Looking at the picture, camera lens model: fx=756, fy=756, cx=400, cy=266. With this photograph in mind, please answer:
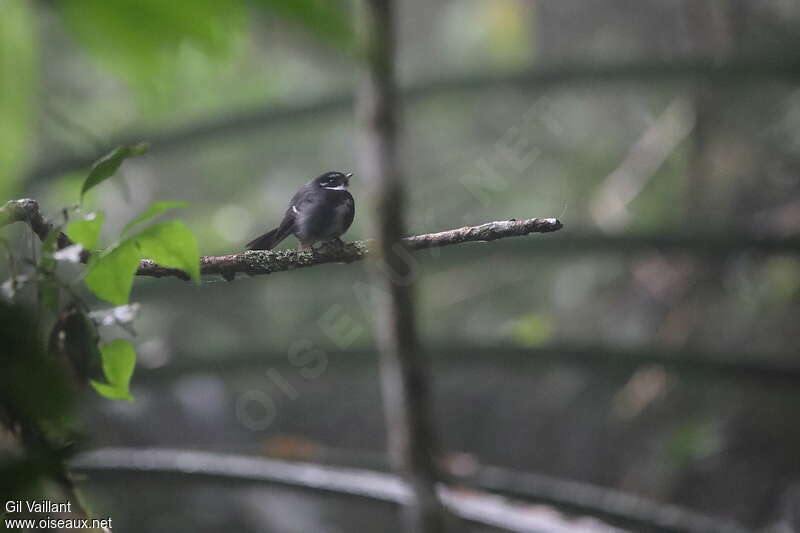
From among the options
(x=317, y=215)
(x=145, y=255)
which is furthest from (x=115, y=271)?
(x=317, y=215)

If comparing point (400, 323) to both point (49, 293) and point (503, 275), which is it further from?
point (503, 275)

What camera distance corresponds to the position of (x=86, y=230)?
0.47 meters

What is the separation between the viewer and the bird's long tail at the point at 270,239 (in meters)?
0.53

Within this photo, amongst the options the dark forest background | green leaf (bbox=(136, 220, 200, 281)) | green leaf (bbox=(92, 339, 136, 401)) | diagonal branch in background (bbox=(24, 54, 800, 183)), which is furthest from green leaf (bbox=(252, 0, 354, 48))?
diagonal branch in background (bbox=(24, 54, 800, 183))

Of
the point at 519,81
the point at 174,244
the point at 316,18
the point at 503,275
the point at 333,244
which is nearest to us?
the point at 316,18

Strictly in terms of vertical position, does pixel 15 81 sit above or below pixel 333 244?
below

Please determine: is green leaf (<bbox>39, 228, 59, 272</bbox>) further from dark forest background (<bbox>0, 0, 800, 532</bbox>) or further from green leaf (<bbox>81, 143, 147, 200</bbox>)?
dark forest background (<bbox>0, 0, 800, 532</bbox>)

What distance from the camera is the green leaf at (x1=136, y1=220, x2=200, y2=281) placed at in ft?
1.43

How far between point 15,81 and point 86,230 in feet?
0.79

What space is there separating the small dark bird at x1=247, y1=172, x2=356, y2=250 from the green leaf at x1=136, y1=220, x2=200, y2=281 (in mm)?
88

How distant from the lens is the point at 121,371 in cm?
51

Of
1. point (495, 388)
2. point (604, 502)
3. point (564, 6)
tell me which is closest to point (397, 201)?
point (604, 502)

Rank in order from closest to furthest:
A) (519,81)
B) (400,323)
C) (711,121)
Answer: (400,323) < (519,81) < (711,121)

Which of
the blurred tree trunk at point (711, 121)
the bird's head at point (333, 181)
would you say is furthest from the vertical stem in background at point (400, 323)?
the blurred tree trunk at point (711, 121)
